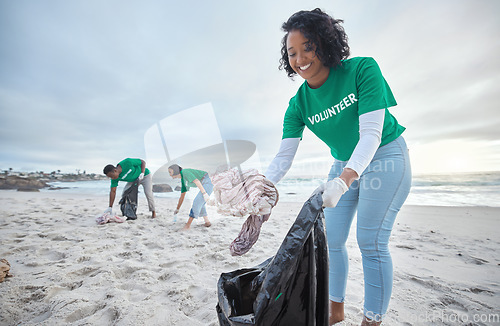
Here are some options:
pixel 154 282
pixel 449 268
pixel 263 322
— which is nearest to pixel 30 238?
pixel 154 282

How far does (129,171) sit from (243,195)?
204 inches

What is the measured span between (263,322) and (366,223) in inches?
29.0

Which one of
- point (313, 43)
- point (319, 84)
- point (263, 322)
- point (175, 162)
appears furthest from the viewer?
point (175, 162)

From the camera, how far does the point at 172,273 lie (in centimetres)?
225

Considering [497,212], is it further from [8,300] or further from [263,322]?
[8,300]

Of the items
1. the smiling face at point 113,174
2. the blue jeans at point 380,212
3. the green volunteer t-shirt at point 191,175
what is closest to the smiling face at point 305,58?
the blue jeans at point 380,212

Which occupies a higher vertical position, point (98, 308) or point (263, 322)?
point (263, 322)

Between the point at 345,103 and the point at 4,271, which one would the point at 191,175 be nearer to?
the point at 4,271

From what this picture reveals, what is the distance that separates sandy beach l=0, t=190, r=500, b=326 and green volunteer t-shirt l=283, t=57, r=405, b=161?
52.2 inches

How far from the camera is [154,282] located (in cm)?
205

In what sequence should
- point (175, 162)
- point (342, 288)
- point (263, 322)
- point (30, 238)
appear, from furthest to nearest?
point (175, 162) < point (30, 238) < point (342, 288) < point (263, 322)

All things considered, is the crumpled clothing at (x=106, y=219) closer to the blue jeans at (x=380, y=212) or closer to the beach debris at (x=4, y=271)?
the beach debris at (x=4, y=271)

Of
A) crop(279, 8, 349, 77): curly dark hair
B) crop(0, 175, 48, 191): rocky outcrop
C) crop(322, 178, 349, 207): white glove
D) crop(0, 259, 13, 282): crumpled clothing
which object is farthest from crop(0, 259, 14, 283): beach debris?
crop(0, 175, 48, 191): rocky outcrop

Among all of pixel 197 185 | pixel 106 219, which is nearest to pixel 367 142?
pixel 197 185
